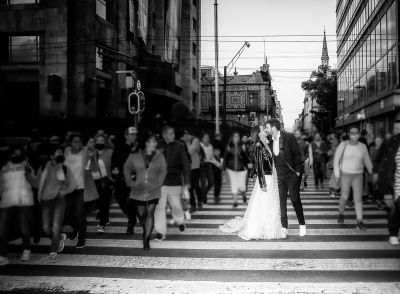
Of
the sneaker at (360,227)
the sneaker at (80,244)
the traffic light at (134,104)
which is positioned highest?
the traffic light at (134,104)

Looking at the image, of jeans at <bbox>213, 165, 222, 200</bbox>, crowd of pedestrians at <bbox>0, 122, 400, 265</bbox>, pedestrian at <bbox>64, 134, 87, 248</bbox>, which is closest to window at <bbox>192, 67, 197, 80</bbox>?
jeans at <bbox>213, 165, 222, 200</bbox>

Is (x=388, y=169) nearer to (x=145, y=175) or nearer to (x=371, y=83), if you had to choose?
(x=145, y=175)

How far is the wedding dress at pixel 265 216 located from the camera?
7.38m

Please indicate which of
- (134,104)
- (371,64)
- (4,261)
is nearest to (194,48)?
(371,64)

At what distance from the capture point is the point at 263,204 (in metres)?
7.53

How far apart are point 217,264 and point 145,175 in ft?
6.00

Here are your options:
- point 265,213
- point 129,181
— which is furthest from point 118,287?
point 265,213

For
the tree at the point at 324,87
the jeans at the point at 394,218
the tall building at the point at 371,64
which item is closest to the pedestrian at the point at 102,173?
the jeans at the point at 394,218

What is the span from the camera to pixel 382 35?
2655 cm

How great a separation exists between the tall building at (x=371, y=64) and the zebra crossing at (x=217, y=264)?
8.91m

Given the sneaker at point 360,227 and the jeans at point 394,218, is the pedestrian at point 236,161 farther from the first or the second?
the jeans at point 394,218

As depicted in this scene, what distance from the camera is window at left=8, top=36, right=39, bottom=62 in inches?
818

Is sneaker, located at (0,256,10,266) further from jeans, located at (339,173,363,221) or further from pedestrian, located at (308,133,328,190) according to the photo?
pedestrian, located at (308,133,328,190)

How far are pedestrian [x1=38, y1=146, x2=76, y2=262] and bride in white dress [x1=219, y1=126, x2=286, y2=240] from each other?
9.74 feet
